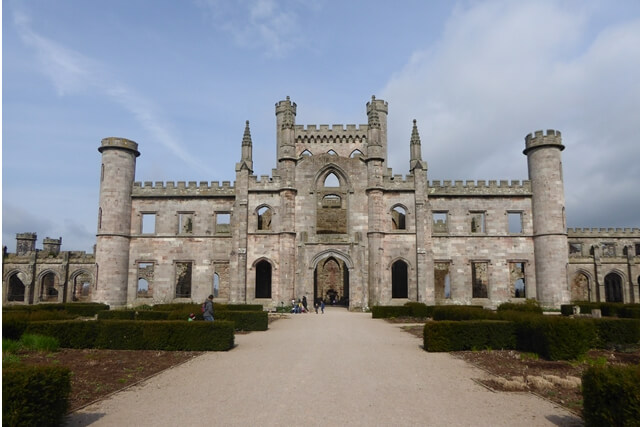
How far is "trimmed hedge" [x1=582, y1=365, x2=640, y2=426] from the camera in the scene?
5.88 meters

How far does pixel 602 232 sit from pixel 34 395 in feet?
177

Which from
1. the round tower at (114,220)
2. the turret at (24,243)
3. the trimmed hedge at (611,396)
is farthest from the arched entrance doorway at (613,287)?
the turret at (24,243)

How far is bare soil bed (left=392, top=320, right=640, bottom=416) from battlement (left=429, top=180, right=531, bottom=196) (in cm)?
2418

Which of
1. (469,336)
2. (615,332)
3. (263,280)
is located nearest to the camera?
(469,336)

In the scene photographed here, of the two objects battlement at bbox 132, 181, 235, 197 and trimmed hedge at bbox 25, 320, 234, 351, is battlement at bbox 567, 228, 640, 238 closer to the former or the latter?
battlement at bbox 132, 181, 235, 197

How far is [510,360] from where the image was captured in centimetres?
1311

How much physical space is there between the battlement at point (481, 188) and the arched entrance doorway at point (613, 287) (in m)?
17.6

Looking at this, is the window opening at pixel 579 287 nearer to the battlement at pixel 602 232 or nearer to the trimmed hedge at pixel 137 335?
the battlement at pixel 602 232

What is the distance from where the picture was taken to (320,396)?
905 centimetres

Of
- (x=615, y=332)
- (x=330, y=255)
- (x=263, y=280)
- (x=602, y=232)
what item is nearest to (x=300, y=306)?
(x=330, y=255)

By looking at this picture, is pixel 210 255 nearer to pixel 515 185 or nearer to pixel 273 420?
pixel 515 185

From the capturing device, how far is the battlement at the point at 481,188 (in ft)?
124

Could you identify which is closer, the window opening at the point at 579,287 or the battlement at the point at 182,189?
the battlement at the point at 182,189

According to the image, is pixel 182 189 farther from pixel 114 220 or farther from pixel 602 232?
pixel 602 232
